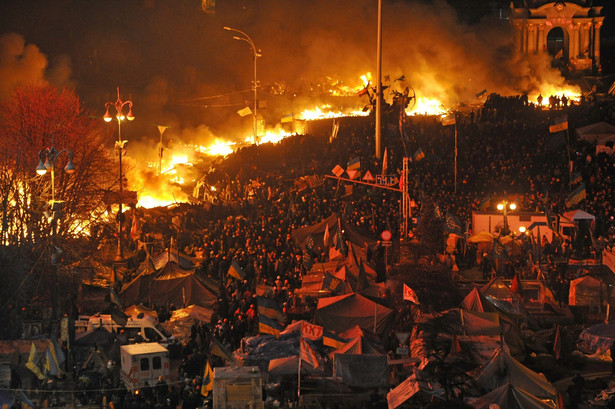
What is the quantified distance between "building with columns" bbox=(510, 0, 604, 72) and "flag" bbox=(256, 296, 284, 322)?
36.5 metres

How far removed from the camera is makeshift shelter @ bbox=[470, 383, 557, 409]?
16.5m

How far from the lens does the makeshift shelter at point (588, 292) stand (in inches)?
1016

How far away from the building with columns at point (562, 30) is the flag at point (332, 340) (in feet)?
124

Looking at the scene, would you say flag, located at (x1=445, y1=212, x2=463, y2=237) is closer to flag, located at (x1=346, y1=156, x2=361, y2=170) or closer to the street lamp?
the street lamp

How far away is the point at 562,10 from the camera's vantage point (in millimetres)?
55656

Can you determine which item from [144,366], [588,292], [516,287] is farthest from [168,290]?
[588,292]

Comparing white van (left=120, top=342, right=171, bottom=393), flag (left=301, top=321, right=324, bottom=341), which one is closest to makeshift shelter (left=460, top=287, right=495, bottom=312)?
flag (left=301, top=321, right=324, bottom=341)

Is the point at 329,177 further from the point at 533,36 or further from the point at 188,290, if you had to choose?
the point at 533,36

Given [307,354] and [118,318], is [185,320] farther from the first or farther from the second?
[307,354]

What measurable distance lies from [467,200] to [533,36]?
25.4 meters

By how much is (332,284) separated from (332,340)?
14.0ft

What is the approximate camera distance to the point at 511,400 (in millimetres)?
16531

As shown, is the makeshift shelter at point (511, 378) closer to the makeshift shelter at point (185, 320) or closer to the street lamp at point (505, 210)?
the makeshift shelter at point (185, 320)

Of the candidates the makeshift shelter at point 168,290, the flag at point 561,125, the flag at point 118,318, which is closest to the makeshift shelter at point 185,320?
the flag at point 118,318
